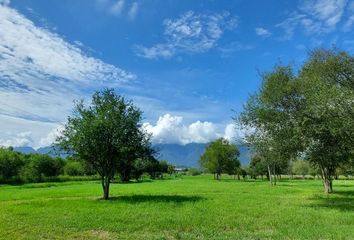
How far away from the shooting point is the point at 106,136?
130 ft

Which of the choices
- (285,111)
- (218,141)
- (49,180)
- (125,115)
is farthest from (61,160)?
(285,111)

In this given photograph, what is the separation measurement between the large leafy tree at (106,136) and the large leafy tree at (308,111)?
1158cm

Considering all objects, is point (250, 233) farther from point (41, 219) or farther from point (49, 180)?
point (49, 180)

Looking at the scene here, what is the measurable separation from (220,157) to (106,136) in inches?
3925

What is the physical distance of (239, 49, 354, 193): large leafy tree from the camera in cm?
2959

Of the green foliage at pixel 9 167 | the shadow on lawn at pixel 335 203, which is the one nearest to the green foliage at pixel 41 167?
the green foliage at pixel 9 167

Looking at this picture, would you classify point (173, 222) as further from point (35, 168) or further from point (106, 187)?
point (35, 168)

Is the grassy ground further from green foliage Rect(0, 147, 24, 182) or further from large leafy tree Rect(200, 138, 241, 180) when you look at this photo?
large leafy tree Rect(200, 138, 241, 180)

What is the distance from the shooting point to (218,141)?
141750 mm

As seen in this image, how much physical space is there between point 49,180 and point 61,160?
4368 centimetres

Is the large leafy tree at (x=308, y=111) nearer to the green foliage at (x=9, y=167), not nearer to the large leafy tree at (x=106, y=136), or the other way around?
the large leafy tree at (x=106, y=136)

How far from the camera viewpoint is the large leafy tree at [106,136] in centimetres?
3909

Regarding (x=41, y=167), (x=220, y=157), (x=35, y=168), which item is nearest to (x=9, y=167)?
(x=35, y=168)

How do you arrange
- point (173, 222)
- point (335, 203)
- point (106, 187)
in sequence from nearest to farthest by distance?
point (173, 222) → point (335, 203) → point (106, 187)
